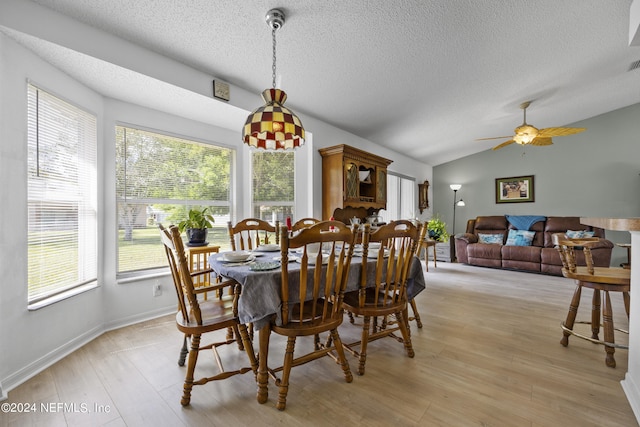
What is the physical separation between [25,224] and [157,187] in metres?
1.21

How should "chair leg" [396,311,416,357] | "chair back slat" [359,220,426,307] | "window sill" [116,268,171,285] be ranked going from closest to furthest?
"chair back slat" [359,220,426,307]
"chair leg" [396,311,416,357]
"window sill" [116,268,171,285]

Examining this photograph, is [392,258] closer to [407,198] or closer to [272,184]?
[272,184]

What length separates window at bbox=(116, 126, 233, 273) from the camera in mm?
2820

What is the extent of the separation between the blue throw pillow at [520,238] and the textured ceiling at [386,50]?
2.47m

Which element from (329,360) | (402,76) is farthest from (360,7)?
(329,360)

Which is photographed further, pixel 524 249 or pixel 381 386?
pixel 524 249

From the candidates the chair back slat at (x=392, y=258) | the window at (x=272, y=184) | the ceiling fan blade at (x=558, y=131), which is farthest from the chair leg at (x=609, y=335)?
the window at (x=272, y=184)

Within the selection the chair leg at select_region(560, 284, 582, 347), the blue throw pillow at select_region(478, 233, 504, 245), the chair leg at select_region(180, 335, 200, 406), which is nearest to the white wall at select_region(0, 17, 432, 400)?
the chair leg at select_region(180, 335, 200, 406)

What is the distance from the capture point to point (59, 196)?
2195 mm

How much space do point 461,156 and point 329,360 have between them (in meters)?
6.61

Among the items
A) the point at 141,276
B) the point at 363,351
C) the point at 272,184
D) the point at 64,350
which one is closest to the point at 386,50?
the point at 272,184

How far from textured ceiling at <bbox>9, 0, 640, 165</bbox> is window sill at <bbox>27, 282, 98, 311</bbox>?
172 cm

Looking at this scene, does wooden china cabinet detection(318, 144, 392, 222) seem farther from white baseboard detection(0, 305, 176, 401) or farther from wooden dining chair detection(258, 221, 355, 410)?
white baseboard detection(0, 305, 176, 401)

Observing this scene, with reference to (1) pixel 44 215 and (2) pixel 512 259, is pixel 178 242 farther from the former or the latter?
(2) pixel 512 259
